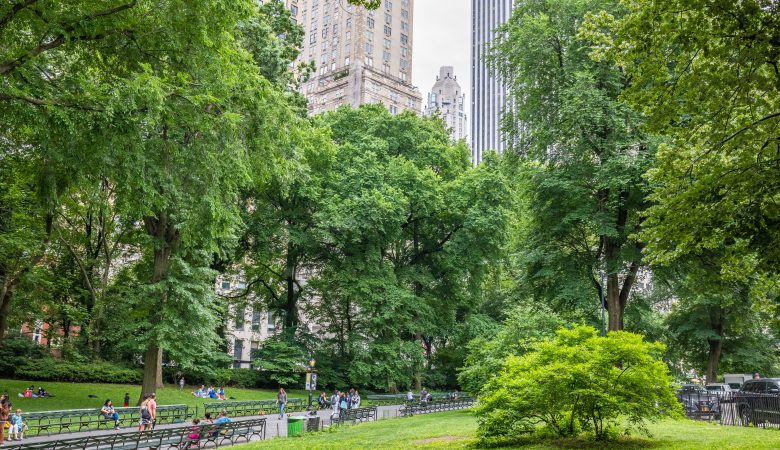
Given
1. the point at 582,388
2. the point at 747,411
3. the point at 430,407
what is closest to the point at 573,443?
the point at 582,388

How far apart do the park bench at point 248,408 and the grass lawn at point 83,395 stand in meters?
2.91

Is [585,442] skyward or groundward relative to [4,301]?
groundward

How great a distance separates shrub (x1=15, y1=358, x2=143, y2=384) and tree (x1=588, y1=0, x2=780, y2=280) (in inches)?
1315

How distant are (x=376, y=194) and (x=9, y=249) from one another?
1947 centimetres

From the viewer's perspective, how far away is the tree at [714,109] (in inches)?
400

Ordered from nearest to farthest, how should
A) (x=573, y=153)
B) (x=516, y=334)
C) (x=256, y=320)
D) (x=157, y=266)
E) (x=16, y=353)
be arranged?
(x=573, y=153) < (x=516, y=334) < (x=157, y=266) < (x=16, y=353) < (x=256, y=320)

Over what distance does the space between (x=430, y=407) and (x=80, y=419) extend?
17.0 m

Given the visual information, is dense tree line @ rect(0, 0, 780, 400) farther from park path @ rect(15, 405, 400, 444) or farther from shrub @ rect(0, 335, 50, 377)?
park path @ rect(15, 405, 400, 444)

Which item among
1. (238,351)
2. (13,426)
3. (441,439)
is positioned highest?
(238,351)

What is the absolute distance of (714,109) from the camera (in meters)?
11.7

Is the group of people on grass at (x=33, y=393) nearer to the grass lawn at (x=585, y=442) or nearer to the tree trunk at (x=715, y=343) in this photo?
the grass lawn at (x=585, y=442)

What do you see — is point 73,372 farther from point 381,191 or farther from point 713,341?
point 713,341

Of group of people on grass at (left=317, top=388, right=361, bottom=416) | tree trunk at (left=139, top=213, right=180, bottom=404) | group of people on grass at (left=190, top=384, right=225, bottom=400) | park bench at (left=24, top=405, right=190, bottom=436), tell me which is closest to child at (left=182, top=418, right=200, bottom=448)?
park bench at (left=24, top=405, right=190, bottom=436)

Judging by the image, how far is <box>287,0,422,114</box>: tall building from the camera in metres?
81.7
